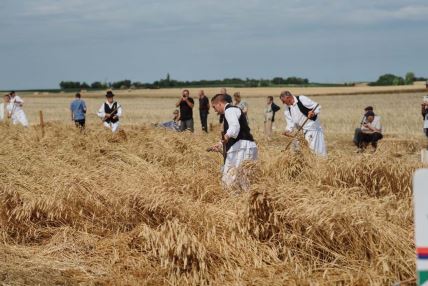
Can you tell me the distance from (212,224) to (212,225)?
0.02m

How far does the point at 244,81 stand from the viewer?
110312 mm

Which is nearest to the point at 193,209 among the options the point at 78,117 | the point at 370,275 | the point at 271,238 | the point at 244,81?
the point at 271,238

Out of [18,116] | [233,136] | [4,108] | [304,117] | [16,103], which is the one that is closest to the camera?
[233,136]

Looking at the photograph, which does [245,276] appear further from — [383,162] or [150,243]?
[383,162]

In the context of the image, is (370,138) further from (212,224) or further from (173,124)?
(212,224)

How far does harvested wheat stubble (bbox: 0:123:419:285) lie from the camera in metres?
6.90

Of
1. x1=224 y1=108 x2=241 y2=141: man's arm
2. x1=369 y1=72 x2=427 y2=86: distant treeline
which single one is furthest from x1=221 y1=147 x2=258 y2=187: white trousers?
x1=369 y1=72 x2=427 y2=86: distant treeline

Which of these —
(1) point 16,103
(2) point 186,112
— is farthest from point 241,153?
(1) point 16,103

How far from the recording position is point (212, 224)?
25.0ft

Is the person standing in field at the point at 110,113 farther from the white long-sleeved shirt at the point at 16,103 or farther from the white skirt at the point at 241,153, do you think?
the white skirt at the point at 241,153

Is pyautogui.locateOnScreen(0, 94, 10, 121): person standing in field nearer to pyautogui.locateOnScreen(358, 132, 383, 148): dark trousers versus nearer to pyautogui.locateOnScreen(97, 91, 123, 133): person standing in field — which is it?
pyautogui.locateOnScreen(97, 91, 123, 133): person standing in field

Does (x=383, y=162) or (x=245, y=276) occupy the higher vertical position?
(x=383, y=162)

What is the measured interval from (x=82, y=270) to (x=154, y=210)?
3.39 ft

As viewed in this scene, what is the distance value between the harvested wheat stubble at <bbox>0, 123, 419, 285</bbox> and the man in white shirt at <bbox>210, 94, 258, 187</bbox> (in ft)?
0.85
